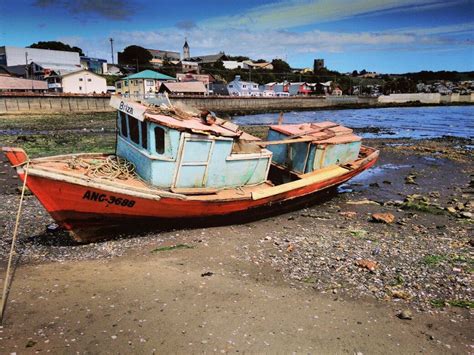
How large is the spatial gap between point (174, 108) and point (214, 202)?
2.98 meters

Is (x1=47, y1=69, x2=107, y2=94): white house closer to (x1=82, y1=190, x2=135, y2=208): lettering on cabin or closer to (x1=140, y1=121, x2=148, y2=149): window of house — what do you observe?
(x1=140, y1=121, x2=148, y2=149): window of house

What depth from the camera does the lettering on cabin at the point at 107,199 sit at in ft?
28.1

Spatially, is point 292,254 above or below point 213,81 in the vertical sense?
below

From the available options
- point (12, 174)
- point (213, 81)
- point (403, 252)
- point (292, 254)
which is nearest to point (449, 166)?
point (403, 252)

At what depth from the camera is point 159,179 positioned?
9.68 m

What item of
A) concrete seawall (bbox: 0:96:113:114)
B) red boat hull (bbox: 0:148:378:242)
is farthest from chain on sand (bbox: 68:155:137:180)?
concrete seawall (bbox: 0:96:113:114)

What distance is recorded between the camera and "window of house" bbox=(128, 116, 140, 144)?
10102mm

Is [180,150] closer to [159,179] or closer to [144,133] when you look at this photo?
[159,179]

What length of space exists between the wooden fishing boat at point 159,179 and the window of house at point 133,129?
0.03 m

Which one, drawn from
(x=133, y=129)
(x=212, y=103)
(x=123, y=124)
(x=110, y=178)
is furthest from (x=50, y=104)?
(x=110, y=178)

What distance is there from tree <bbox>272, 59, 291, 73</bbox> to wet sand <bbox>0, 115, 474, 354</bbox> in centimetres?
15714

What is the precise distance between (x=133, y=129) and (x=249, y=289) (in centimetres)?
569

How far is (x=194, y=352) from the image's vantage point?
5289 millimetres

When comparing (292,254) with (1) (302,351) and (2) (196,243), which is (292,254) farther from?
(1) (302,351)
